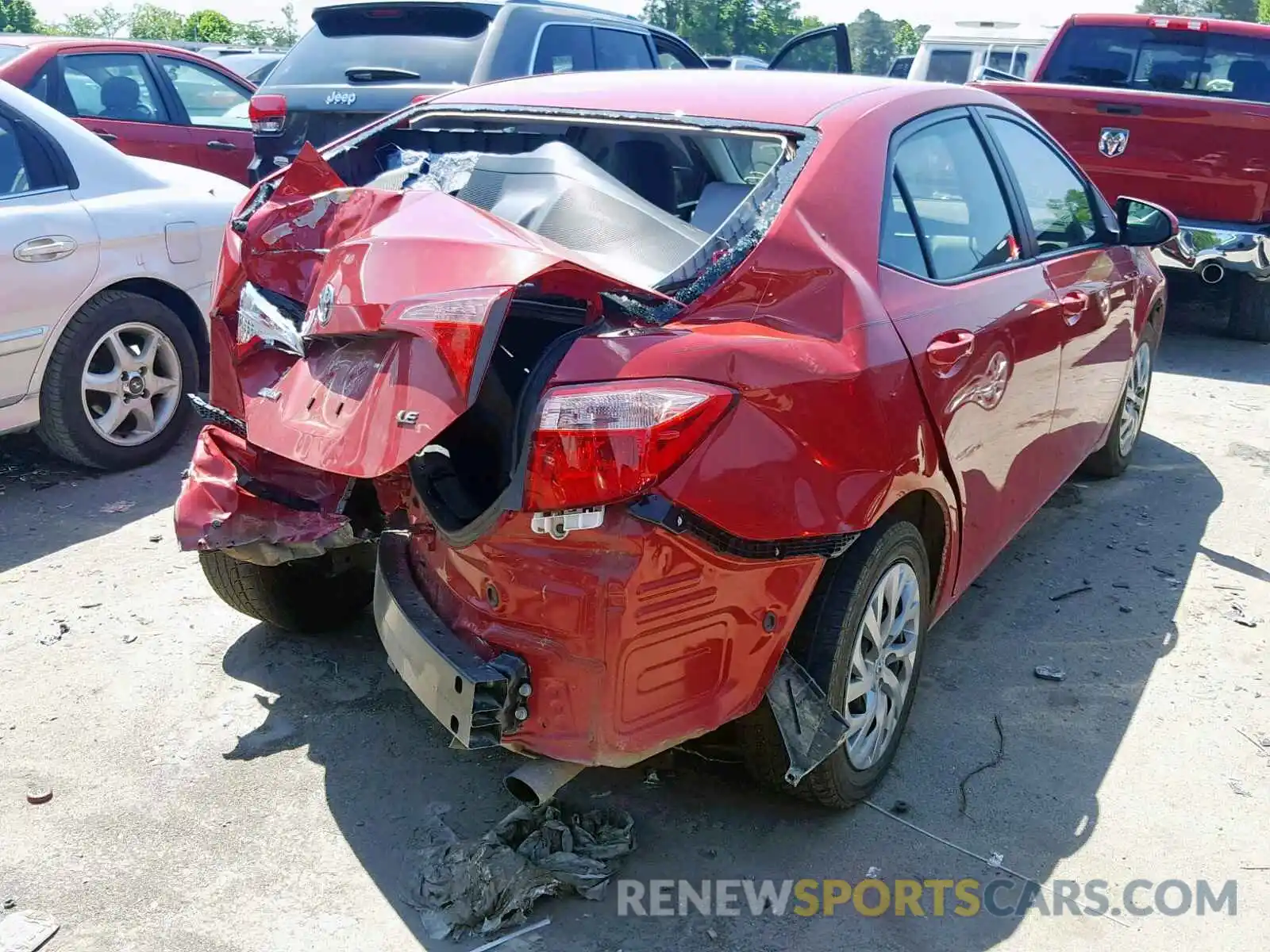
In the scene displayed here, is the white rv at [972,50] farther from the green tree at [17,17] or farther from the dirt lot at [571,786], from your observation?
the green tree at [17,17]

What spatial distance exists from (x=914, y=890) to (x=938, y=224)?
176cm

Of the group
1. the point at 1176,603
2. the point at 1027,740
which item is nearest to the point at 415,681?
the point at 1027,740

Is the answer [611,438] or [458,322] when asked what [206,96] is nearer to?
[458,322]

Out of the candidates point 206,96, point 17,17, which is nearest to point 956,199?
point 206,96

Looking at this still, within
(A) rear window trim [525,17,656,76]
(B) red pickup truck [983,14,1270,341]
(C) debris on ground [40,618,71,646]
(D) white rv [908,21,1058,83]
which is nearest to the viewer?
(C) debris on ground [40,618,71,646]

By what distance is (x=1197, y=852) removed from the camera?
2.92 metres

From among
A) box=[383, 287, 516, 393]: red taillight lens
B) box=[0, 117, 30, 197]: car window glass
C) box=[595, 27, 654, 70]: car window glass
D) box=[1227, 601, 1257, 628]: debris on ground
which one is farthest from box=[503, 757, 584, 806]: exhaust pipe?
box=[595, 27, 654, 70]: car window glass

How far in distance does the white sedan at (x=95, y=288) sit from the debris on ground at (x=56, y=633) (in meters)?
1.33

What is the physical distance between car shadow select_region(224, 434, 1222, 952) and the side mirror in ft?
4.58

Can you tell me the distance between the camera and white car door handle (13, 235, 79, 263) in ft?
15.3

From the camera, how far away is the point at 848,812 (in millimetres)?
3012

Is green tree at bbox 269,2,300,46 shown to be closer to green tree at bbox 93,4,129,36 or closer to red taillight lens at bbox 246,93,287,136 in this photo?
green tree at bbox 93,4,129,36

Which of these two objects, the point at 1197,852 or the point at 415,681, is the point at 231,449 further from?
the point at 1197,852

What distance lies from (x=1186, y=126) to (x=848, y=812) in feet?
20.0
